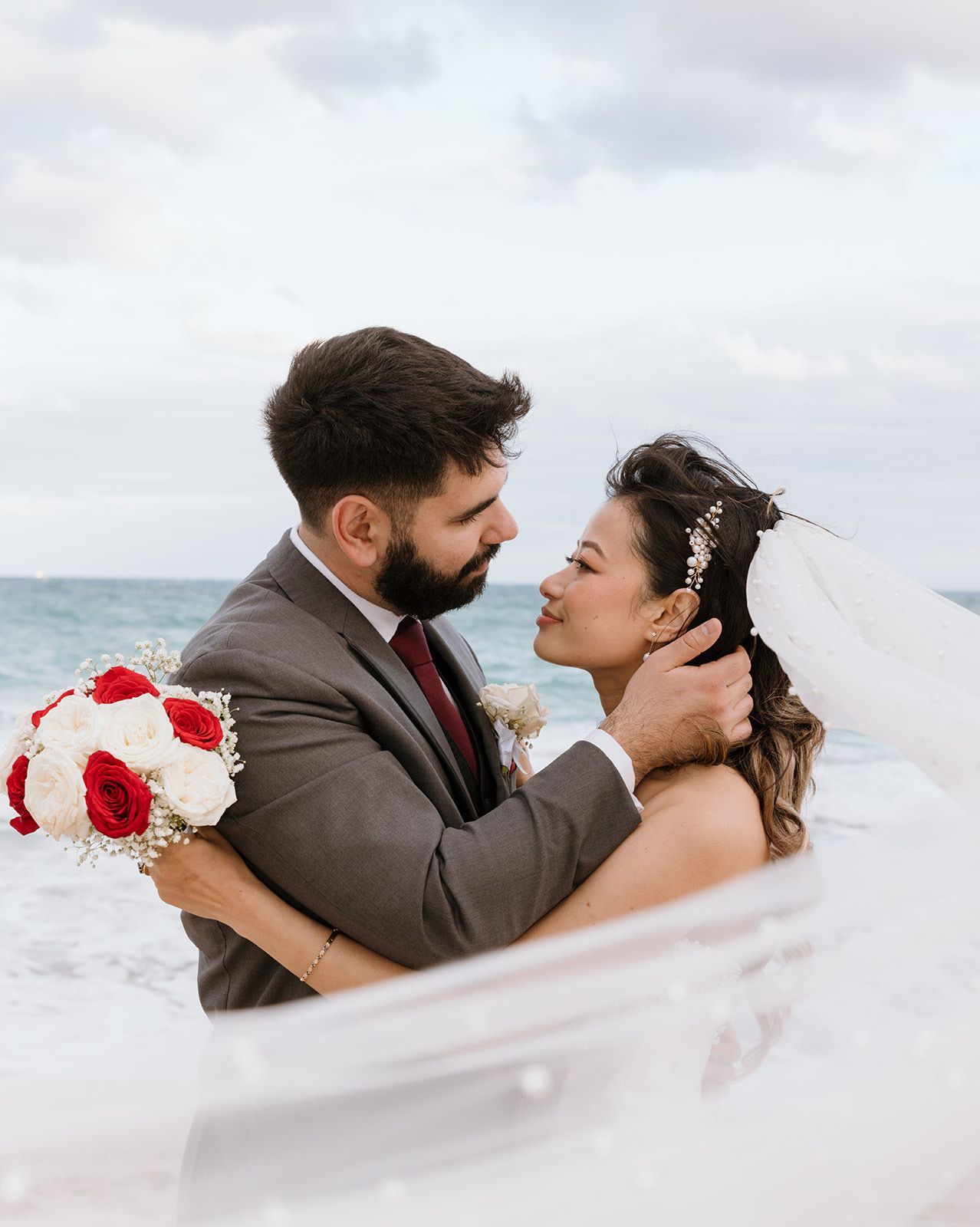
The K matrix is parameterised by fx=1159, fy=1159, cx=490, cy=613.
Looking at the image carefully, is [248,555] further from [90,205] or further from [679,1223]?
[679,1223]

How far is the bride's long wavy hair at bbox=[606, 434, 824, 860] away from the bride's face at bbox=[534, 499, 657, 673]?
5 centimetres

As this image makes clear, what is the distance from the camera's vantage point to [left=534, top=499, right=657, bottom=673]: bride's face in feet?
10.3

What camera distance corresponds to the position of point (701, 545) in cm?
308

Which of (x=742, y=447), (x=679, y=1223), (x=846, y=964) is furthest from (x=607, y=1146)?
(x=742, y=447)

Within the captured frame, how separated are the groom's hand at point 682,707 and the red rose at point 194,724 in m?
0.87

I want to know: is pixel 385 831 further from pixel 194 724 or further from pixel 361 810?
pixel 194 724

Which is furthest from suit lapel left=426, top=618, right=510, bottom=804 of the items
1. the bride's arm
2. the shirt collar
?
the bride's arm

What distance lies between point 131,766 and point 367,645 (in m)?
0.68

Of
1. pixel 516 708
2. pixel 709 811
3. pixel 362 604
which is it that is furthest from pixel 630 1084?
pixel 362 604

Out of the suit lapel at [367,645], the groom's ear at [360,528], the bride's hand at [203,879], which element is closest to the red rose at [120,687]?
the bride's hand at [203,879]

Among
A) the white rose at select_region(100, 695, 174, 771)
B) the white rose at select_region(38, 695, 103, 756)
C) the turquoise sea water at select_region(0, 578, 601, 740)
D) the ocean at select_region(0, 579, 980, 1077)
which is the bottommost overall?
the turquoise sea water at select_region(0, 578, 601, 740)

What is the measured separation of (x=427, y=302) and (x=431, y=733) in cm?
2822

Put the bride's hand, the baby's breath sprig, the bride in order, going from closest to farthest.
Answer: the bride's hand → the bride → the baby's breath sprig

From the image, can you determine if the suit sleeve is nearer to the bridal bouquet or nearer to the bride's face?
the bridal bouquet
